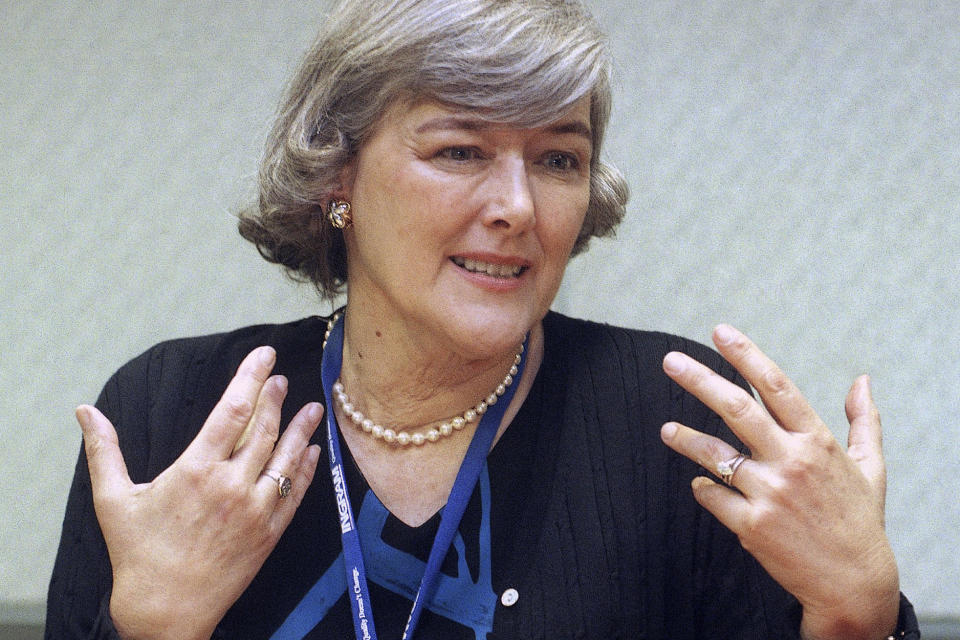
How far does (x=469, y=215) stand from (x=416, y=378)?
31 cm

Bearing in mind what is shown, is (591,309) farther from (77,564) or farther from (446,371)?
(77,564)

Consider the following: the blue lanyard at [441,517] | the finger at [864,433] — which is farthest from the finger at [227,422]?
the finger at [864,433]

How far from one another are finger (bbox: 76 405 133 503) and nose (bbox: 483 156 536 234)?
0.60 metres

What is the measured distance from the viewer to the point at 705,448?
1.20m

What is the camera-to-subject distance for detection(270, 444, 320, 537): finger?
1.33 meters

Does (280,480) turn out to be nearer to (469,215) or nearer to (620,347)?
(469,215)

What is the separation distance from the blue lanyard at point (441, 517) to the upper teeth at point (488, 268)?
229mm

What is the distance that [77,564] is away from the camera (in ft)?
4.83

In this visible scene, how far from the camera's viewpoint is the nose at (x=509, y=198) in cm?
134

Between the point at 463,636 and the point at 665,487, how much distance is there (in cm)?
38

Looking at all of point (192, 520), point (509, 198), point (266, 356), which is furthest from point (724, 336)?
point (192, 520)

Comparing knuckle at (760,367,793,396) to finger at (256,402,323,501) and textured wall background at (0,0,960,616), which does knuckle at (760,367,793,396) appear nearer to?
finger at (256,402,323,501)

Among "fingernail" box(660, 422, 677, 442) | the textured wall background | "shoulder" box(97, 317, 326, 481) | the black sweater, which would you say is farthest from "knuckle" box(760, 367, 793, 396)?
the textured wall background

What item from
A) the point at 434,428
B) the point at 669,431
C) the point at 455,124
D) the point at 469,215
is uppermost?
the point at 455,124
